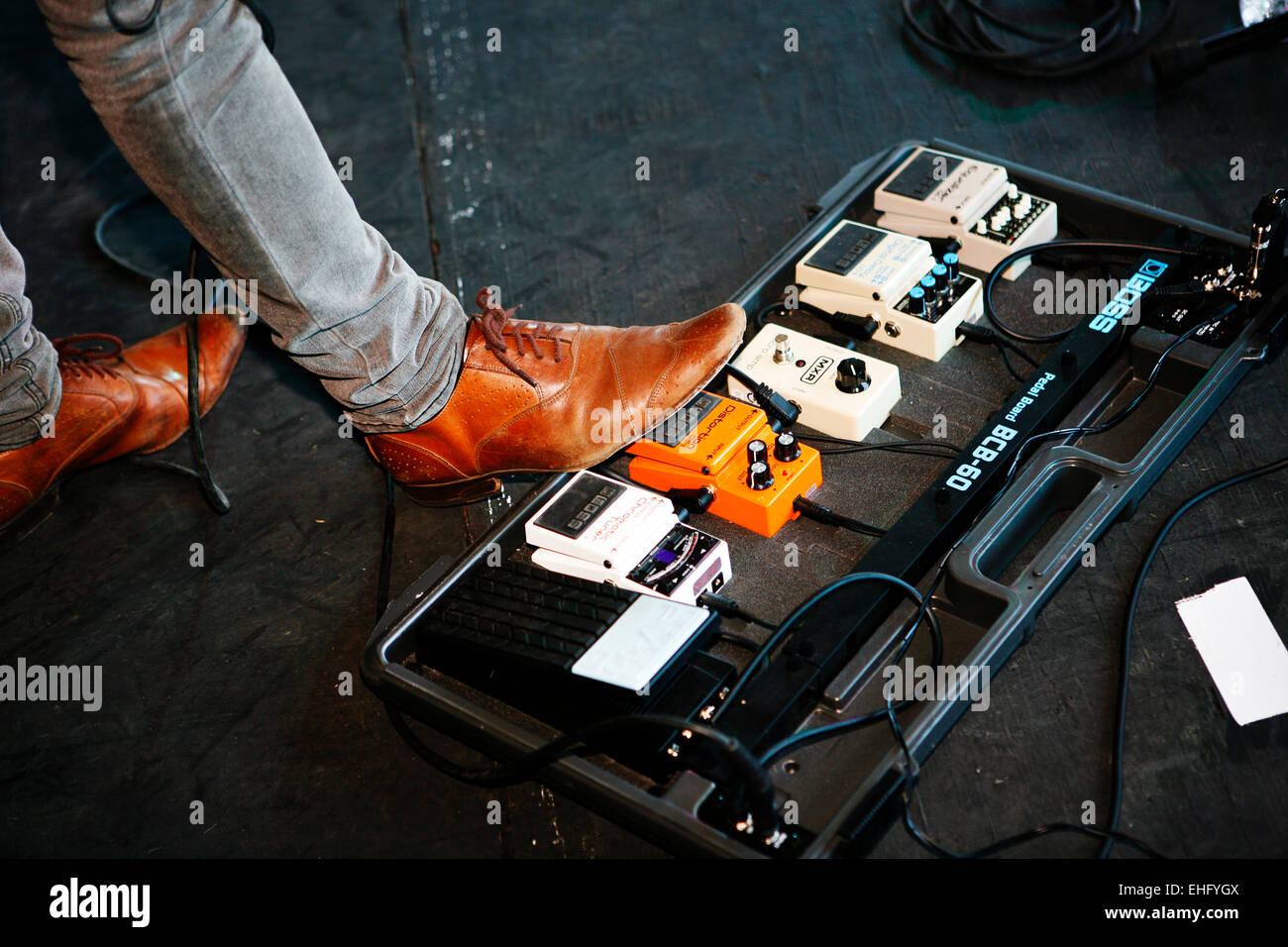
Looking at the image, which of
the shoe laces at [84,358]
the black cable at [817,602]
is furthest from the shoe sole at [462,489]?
the shoe laces at [84,358]

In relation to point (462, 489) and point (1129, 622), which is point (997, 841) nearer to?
point (1129, 622)

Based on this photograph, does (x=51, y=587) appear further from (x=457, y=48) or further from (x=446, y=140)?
(x=457, y=48)

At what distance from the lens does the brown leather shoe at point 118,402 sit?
6.36 feet

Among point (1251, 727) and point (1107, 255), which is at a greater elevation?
point (1107, 255)

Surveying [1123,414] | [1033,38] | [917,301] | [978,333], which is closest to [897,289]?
[917,301]

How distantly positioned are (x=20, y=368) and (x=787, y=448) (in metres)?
1.17

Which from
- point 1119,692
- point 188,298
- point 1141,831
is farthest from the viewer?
point 188,298

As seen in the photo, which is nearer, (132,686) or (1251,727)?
(1251,727)

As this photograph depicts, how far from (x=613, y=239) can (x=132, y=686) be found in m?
1.24

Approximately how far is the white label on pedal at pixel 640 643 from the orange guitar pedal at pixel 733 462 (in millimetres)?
238

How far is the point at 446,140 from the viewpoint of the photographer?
9.11 ft

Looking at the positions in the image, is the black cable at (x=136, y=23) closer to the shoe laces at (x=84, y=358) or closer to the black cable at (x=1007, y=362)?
the shoe laces at (x=84, y=358)

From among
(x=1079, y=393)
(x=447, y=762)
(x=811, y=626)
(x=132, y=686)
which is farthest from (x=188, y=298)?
(x=1079, y=393)

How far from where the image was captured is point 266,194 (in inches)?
57.0
